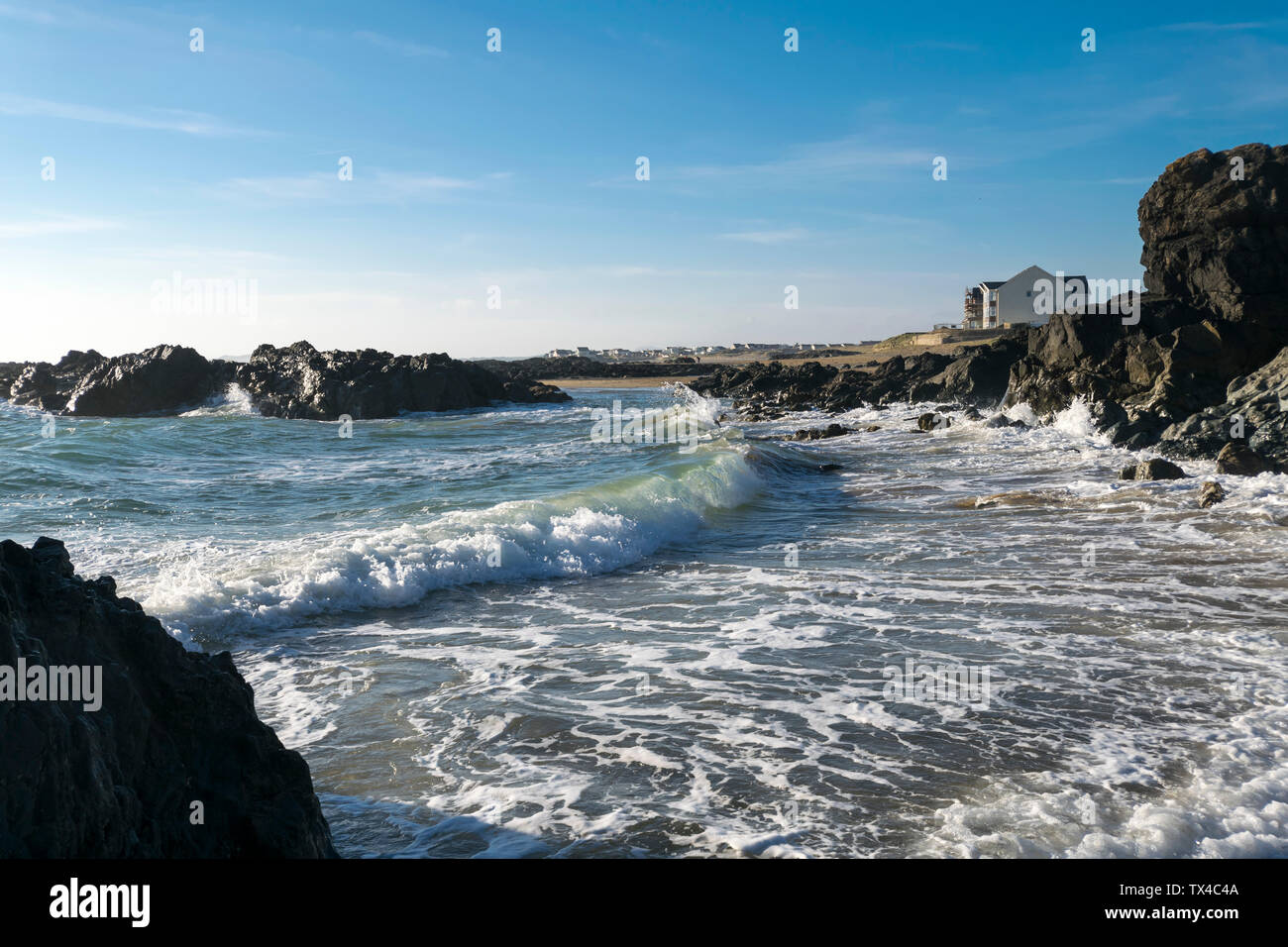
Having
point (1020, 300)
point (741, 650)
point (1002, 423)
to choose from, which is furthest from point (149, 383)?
point (1020, 300)

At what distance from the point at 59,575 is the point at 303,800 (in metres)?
1.39

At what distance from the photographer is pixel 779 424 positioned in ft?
114

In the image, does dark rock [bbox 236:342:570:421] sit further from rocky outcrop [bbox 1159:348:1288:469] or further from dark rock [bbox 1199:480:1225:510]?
dark rock [bbox 1199:480:1225:510]

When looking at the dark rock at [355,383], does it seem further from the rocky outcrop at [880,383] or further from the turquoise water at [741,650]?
the turquoise water at [741,650]

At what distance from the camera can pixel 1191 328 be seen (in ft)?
76.3

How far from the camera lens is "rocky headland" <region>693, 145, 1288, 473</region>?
67.5 feet

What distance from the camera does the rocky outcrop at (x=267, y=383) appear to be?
41.9m

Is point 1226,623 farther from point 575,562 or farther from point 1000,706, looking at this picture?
point 575,562

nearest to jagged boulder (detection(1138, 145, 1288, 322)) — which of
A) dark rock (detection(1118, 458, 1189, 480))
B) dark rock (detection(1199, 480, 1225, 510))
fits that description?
dark rock (detection(1118, 458, 1189, 480))

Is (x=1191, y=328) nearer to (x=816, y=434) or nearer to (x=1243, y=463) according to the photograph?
(x=1243, y=463)

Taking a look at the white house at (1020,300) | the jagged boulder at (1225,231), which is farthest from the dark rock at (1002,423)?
the white house at (1020,300)

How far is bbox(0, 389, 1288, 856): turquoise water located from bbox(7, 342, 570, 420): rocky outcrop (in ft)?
79.1

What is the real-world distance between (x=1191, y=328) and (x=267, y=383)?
38.7m
